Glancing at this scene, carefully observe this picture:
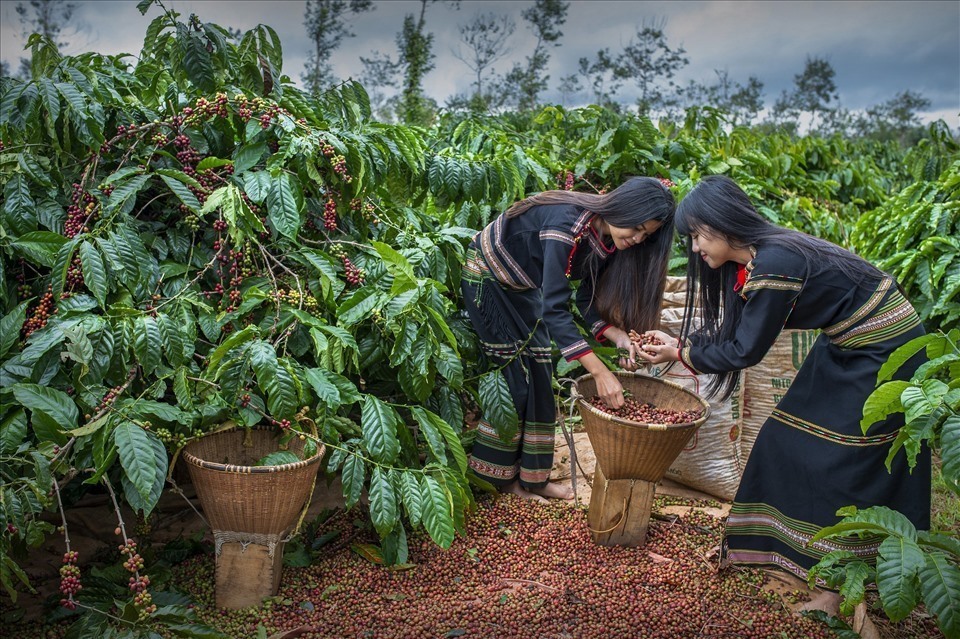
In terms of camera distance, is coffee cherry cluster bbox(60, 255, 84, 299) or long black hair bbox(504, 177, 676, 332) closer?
coffee cherry cluster bbox(60, 255, 84, 299)

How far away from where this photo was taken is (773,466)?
2.35 meters

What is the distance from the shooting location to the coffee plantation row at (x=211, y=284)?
1966mm

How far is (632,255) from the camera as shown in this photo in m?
2.60

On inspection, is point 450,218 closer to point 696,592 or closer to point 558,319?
point 558,319

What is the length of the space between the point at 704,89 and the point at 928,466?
44.5 feet

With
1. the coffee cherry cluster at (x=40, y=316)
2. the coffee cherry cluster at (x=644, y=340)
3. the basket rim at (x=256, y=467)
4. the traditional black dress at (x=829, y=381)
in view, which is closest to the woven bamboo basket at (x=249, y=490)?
the basket rim at (x=256, y=467)

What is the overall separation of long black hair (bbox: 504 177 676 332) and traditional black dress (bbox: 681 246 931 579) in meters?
0.36

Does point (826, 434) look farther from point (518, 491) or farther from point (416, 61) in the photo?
point (416, 61)

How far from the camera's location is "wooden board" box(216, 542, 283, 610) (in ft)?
6.88

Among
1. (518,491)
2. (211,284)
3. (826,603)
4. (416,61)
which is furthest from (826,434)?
(416,61)

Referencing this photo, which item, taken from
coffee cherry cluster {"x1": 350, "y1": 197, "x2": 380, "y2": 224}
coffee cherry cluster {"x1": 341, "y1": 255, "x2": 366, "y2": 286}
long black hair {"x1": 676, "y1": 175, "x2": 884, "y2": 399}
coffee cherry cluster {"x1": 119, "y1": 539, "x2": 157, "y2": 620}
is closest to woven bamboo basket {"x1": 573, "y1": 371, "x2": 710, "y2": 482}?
long black hair {"x1": 676, "y1": 175, "x2": 884, "y2": 399}

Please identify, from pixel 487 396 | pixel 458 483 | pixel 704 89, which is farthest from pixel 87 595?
pixel 704 89

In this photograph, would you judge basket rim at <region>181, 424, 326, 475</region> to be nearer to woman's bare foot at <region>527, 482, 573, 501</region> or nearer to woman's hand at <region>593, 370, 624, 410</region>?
woman's hand at <region>593, 370, 624, 410</region>

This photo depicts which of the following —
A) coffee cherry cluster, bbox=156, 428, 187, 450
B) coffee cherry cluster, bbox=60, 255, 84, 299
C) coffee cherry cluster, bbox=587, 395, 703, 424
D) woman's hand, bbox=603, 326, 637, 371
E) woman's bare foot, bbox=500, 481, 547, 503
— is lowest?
woman's bare foot, bbox=500, 481, 547, 503
